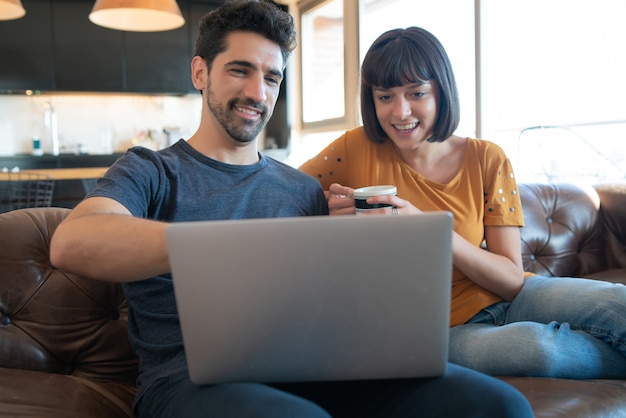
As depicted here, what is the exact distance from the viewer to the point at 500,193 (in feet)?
4.92

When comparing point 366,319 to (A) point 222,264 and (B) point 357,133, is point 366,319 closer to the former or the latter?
(A) point 222,264

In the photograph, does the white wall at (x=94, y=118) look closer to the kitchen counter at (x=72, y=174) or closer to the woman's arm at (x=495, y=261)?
the kitchen counter at (x=72, y=174)

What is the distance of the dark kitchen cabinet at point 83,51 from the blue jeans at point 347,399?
16.2ft

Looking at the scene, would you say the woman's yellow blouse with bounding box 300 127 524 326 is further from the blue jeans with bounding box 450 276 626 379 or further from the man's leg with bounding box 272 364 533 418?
the man's leg with bounding box 272 364 533 418

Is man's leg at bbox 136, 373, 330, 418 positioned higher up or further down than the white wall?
further down

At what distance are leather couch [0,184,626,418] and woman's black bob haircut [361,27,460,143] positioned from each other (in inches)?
28.5

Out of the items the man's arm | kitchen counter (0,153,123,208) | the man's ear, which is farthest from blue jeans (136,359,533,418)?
kitchen counter (0,153,123,208)

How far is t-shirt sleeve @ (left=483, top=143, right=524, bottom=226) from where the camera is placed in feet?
4.87

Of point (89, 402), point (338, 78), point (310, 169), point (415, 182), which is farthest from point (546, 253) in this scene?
point (338, 78)

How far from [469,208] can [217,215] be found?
0.69 metres

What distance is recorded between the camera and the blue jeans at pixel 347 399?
2.76 feet

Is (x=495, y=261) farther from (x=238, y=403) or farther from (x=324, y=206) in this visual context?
(x=238, y=403)

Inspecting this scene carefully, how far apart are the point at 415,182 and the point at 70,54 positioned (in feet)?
15.7

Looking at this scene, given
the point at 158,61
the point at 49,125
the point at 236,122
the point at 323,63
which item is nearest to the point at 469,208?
the point at 236,122
